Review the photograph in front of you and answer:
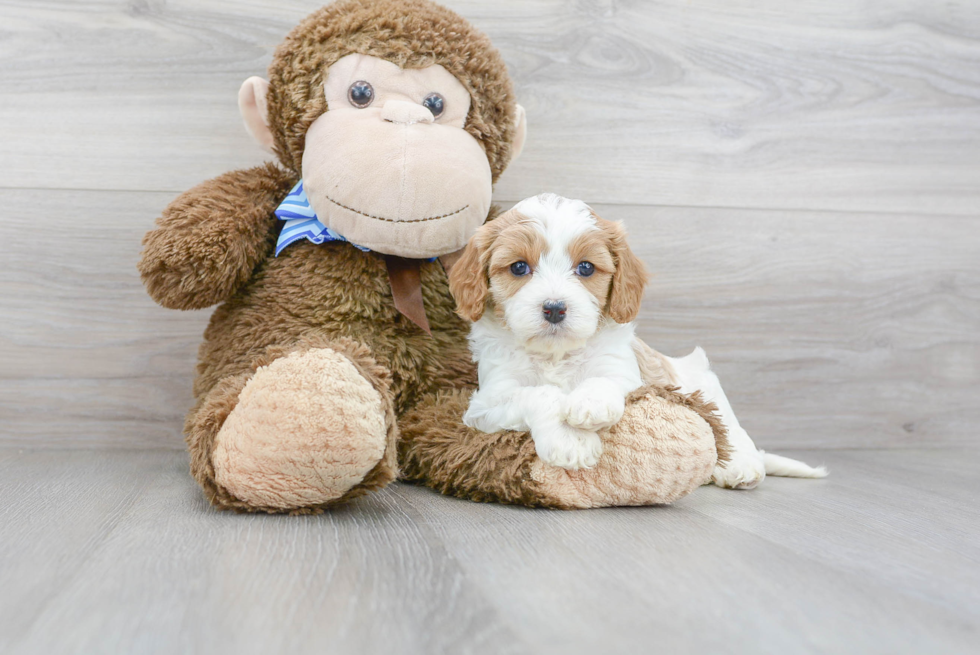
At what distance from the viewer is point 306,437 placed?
3.25ft

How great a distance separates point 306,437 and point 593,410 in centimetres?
40

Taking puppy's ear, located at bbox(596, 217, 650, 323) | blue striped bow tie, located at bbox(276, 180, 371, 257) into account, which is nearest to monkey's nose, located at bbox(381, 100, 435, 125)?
blue striped bow tie, located at bbox(276, 180, 371, 257)

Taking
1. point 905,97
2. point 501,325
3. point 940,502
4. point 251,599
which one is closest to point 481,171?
point 501,325

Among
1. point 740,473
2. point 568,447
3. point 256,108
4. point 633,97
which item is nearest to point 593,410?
point 568,447

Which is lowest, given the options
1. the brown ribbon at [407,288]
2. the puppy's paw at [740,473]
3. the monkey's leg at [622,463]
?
the puppy's paw at [740,473]

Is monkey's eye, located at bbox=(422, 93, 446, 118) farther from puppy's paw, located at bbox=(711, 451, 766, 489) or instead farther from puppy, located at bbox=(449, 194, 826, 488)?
puppy's paw, located at bbox=(711, 451, 766, 489)

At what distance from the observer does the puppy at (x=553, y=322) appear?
111 cm

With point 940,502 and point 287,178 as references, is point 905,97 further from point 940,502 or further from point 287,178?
point 287,178

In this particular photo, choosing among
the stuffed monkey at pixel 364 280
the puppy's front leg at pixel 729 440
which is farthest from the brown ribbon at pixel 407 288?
the puppy's front leg at pixel 729 440

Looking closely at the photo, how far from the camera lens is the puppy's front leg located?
4.54ft

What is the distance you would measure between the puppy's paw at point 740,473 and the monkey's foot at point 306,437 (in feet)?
2.14

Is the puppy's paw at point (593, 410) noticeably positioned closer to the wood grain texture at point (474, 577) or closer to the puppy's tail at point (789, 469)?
the wood grain texture at point (474, 577)

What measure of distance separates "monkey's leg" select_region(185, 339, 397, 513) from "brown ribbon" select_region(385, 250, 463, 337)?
240mm

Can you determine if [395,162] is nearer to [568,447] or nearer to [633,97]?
[568,447]
